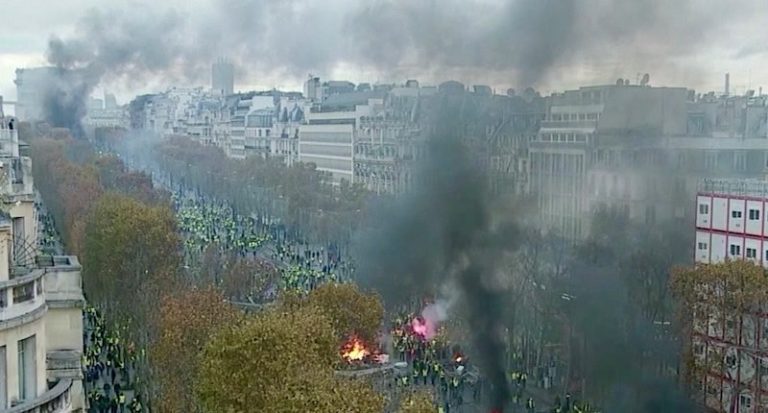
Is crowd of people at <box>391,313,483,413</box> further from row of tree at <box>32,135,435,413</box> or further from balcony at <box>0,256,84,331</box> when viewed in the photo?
balcony at <box>0,256,84,331</box>

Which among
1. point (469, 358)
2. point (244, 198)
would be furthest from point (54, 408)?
point (244, 198)

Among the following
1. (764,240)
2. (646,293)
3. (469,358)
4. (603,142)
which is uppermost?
(603,142)

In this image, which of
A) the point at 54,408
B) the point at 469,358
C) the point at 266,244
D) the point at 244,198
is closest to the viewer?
the point at 54,408

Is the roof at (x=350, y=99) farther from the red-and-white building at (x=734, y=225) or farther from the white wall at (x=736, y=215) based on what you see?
the white wall at (x=736, y=215)

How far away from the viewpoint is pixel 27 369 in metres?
13.9

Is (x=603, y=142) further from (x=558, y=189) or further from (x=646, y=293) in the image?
(x=646, y=293)

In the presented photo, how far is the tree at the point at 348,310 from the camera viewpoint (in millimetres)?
30641

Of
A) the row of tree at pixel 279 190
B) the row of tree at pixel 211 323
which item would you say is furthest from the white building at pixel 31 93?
the row of tree at pixel 211 323

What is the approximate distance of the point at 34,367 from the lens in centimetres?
1394

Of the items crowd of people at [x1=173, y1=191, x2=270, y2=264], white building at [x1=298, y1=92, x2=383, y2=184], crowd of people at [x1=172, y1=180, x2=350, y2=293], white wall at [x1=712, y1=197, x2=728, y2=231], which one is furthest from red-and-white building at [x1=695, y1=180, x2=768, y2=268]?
white building at [x1=298, y1=92, x2=383, y2=184]

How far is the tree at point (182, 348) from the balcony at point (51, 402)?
26.0 feet

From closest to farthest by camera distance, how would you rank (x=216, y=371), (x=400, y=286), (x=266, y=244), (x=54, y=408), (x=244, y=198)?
1. (x=54, y=408)
2. (x=216, y=371)
3. (x=400, y=286)
4. (x=266, y=244)
5. (x=244, y=198)

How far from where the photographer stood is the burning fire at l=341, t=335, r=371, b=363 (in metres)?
30.7

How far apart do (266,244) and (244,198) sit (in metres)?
20.7
